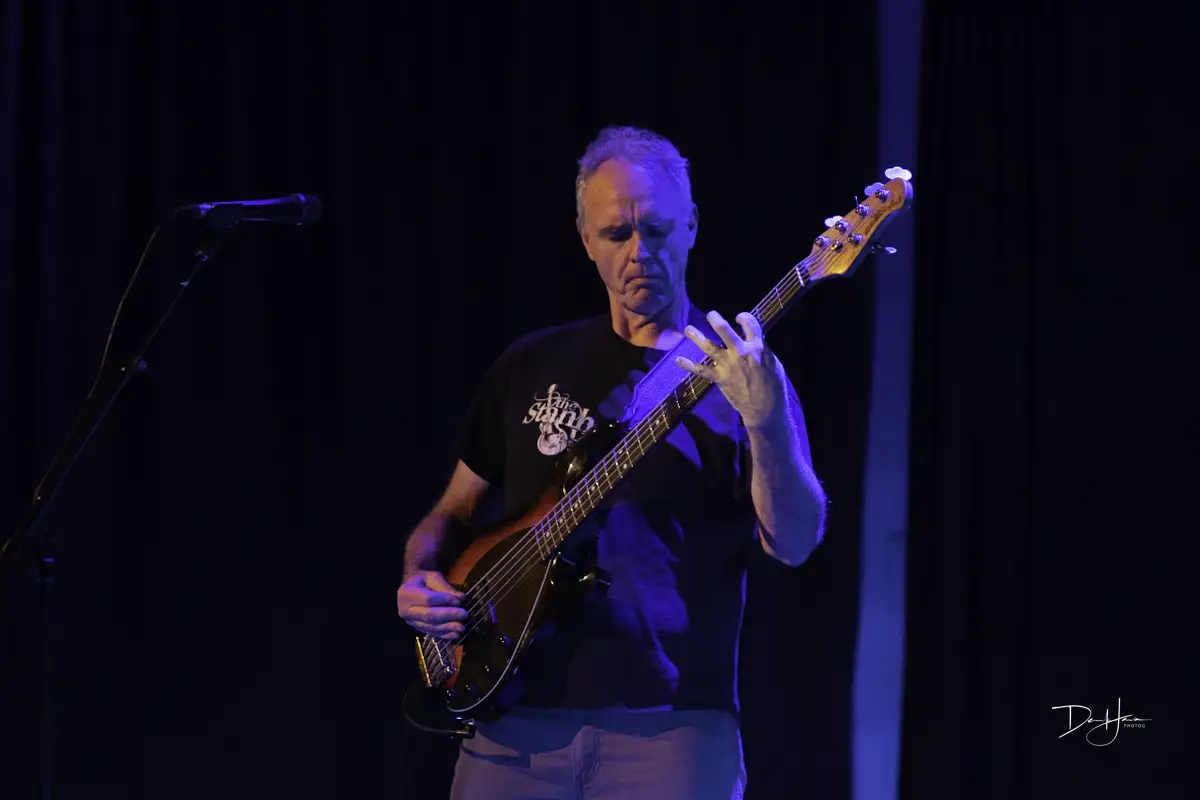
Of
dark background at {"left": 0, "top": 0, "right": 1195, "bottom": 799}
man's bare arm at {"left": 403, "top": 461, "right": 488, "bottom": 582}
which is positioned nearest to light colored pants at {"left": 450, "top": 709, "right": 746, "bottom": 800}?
man's bare arm at {"left": 403, "top": 461, "right": 488, "bottom": 582}

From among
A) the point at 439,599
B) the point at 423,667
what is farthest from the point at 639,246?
the point at 423,667

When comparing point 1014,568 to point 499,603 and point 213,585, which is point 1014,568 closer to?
point 499,603

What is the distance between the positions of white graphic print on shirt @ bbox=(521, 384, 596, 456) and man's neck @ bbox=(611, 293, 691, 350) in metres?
0.17

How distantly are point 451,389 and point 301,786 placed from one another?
42.8 inches

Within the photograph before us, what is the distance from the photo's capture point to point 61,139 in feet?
10.2

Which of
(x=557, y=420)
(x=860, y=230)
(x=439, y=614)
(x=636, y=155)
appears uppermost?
(x=636, y=155)

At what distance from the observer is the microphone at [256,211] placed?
2.04m

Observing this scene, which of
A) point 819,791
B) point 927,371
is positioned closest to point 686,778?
point 819,791

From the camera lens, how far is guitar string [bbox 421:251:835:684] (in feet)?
6.34

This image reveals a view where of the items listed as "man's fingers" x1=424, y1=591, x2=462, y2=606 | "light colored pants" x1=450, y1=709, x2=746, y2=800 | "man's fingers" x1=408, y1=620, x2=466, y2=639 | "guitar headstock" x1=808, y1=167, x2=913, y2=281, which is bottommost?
"light colored pants" x1=450, y1=709, x2=746, y2=800

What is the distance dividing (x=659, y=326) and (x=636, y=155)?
341 millimetres

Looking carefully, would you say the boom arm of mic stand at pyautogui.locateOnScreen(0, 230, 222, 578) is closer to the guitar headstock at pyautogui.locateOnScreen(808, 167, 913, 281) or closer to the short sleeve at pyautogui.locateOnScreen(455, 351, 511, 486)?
the short sleeve at pyautogui.locateOnScreen(455, 351, 511, 486)

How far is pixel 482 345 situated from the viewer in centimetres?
313

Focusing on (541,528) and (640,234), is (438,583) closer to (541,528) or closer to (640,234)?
(541,528)
